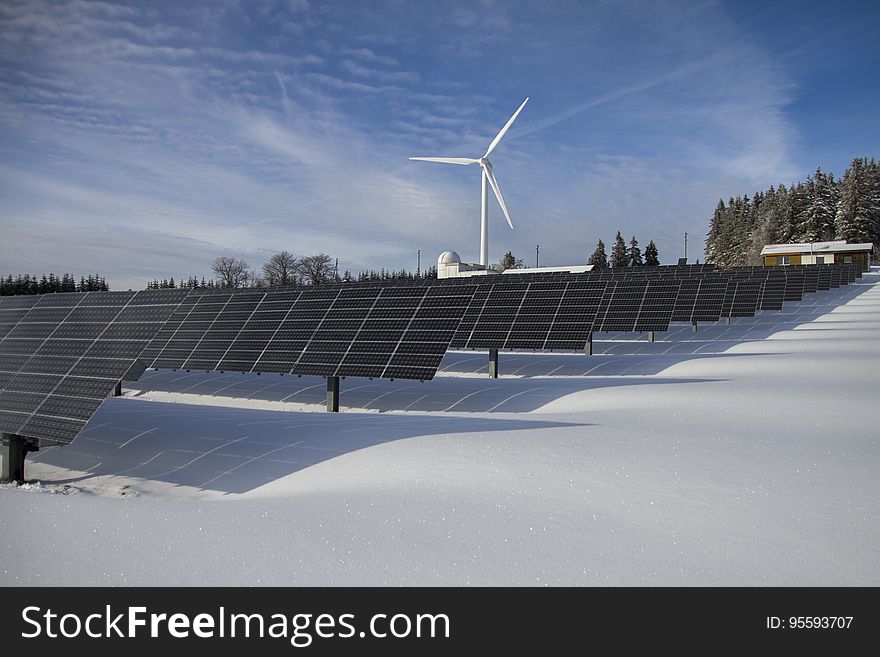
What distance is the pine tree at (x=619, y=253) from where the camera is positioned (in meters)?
150

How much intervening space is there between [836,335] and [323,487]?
100 feet

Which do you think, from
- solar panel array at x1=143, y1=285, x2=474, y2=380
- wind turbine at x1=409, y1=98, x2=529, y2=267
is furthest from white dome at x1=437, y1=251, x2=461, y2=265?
solar panel array at x1=143, y1=285, x2=474, y2=380

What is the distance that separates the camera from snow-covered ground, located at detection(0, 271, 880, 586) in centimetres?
598

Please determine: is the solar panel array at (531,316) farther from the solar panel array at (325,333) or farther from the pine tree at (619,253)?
the pine tree at (619,253)

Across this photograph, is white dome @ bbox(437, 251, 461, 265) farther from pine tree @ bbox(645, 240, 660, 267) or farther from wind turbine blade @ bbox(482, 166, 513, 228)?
pine tree @ bbox(645, 240, 660, 267)

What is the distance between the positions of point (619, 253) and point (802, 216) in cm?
4163

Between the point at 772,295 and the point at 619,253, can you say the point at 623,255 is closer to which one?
the point at 619,253

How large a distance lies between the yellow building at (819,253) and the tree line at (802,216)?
14.7 meters

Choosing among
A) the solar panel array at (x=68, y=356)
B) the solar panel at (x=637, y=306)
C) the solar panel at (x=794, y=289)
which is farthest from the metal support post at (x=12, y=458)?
the solar panel at (x=794, y=289)

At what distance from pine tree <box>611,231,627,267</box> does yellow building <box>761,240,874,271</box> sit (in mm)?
50070

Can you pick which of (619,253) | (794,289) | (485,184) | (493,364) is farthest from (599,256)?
(493,364)

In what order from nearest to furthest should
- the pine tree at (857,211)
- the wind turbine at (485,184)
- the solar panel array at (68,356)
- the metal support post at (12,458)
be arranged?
the solar panel array at (68,356) → the metal support post at (12,458) → the wind turbine at (485,184) → the pine tree at (857,211)

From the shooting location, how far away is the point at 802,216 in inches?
4756
